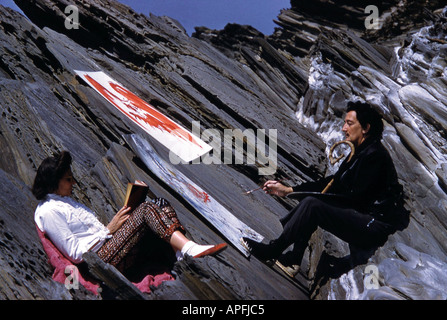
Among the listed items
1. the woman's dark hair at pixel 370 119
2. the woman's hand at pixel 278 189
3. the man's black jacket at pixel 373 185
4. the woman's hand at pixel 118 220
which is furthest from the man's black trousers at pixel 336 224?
the woman's hand at pixel 118 220

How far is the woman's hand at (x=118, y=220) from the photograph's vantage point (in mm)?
5875

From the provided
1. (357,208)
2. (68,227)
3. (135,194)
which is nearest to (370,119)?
(357,208)

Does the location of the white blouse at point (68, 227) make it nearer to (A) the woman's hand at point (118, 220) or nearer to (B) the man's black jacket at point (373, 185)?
(A) the woman's hand at point (118, 220)

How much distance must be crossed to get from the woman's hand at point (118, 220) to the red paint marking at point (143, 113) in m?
4.09

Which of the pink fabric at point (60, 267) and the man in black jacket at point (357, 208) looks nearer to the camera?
the pink fabric at point (60, 267)

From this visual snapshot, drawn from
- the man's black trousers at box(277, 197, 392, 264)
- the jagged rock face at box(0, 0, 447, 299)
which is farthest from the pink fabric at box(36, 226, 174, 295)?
the man's black trousers at box(277, 197, 392, 264)

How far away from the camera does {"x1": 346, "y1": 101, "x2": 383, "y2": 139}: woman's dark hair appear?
634cm

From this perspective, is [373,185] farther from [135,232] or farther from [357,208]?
[135,232]

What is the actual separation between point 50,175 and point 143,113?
15.7 ft

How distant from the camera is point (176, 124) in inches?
412

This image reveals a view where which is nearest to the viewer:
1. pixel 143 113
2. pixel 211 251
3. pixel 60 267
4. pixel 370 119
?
pixel 60 267

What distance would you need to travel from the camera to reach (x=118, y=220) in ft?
19.4
